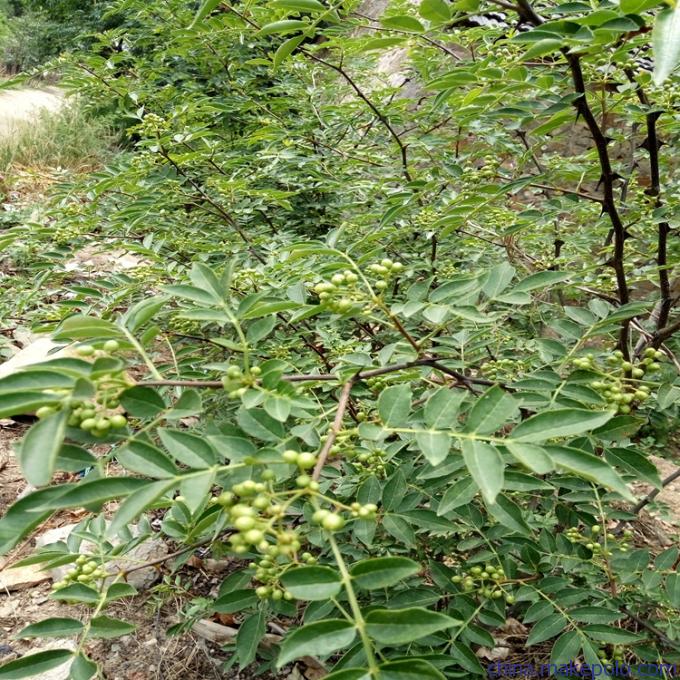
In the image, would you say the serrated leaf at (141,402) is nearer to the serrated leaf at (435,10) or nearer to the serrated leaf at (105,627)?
the serrated leaf at (105,627)

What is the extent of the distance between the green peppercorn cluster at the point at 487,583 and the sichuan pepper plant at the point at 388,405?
0.03ft

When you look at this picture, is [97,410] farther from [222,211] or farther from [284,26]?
[222,211]

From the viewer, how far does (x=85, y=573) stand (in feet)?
3.65

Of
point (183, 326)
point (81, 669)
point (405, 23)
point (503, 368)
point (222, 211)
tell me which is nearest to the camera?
point (81, 669)

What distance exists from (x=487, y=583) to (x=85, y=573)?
3.04ft

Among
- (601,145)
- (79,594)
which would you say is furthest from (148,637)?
(601,145)

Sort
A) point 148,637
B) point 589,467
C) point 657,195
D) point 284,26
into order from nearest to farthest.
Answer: point 589,467 < point 284,26 < point 657,195 < point 148,637

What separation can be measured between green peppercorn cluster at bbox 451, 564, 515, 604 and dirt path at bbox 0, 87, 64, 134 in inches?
404

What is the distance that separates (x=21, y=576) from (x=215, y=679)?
3.30 feet

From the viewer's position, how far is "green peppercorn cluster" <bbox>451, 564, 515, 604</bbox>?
1.20m

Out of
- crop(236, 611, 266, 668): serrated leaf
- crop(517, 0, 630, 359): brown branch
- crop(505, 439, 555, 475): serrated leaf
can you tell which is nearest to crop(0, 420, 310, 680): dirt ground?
crop(236, 611, 266, 668): serrated leaf

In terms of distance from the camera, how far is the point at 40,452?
0.61m

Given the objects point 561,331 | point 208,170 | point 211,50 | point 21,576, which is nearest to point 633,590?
point 561,331

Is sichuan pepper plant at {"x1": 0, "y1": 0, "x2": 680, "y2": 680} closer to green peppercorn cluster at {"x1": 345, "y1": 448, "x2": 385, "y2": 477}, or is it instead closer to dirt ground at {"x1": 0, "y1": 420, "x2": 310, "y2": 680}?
green peppercorn cluster at {"x1": 345, "y1": 448, "x2": 385, "y2": 477}
